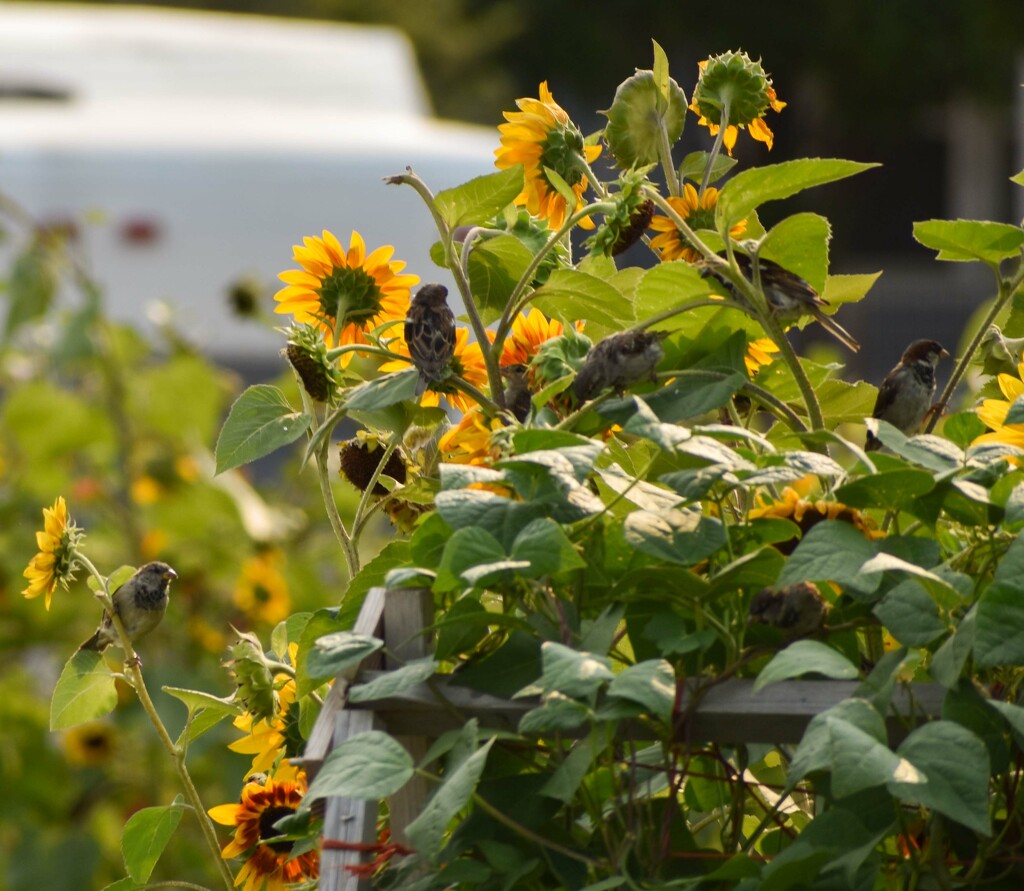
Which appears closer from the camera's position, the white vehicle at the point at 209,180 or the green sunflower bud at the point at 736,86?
the green sunflower bud at the point at 736,86

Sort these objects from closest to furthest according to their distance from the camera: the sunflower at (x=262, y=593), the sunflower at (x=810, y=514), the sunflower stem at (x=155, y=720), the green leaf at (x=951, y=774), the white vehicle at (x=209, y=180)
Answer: the green leaf at (x=951, y=774) → the sunflower at (x=810, y=514) → the sunflower stem at (x=155, y=720) → the sunflower at (x=262, y=593) → the white vehicle at (x=209, y=180)

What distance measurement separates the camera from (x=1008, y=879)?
0.51 meters

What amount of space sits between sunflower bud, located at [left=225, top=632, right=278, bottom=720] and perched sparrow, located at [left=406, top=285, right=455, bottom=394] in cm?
14

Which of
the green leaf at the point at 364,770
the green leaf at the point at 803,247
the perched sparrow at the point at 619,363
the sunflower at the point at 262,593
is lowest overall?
the sunflower at the point at 262,593

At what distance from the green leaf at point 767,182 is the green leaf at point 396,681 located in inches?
8.3

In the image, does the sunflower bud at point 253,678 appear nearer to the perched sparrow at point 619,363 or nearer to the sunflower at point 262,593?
the perched sparrow at point 619,363

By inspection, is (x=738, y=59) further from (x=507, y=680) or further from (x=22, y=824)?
(x=22, y=824)

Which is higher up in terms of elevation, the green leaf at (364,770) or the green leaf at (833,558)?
the green leaf at (833,558)

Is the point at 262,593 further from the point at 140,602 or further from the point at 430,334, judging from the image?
the point at 430,334

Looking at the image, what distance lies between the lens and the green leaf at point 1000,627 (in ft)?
1.49

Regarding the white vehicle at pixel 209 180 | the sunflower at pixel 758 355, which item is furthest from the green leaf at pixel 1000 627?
the white vehicle at pixel 209 180

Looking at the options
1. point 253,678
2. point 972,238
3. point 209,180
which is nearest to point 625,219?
point 972,238

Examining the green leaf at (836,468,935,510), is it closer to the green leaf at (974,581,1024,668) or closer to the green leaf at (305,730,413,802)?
the green leaf at (974,581,1024,668)

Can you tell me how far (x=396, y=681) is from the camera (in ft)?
1.61
